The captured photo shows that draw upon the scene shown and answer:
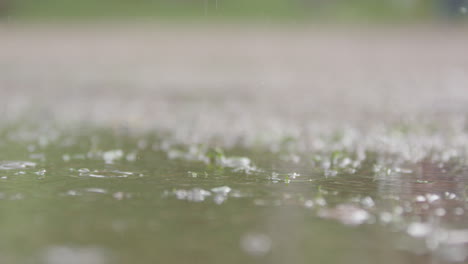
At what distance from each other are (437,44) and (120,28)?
10611 mm

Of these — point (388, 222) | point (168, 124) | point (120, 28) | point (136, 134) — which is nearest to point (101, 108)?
point (168, 124)

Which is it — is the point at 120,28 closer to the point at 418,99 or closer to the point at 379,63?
the point at 379,63

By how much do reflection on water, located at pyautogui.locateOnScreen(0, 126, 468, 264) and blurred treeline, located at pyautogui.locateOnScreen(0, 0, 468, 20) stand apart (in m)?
22.2

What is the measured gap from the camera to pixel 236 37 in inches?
805

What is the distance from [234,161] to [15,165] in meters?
1.55

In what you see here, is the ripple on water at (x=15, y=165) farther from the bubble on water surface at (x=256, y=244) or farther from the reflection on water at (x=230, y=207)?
the bubble on water surface at (x=256, y=244)

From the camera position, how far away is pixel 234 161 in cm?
504

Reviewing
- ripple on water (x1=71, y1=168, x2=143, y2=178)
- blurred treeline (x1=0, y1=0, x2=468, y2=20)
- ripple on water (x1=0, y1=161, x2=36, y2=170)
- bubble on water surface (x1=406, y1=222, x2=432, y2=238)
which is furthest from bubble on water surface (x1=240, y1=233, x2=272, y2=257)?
blurred treeline (x1=0, y1=0, x2=468, y2=20)

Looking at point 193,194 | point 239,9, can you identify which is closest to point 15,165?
point 193,194

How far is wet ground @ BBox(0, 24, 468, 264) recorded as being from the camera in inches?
110

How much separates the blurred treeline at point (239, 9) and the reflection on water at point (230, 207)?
22.2 meters

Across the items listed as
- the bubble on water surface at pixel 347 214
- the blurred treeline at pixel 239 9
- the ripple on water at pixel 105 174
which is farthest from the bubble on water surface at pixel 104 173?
the blurred treeline at pixel 239 9

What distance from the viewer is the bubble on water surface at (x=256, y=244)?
8.75 ft

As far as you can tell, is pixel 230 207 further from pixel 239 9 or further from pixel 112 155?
pixel 239 9
